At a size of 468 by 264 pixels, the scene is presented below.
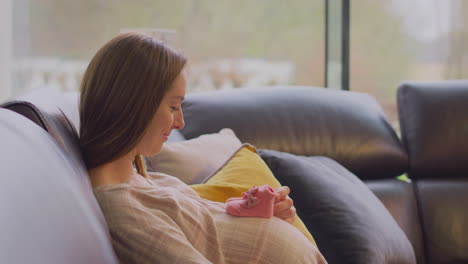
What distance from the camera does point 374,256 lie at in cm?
165

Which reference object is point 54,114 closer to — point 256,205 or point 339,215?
point 256,205

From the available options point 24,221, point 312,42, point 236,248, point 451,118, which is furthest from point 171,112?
point 312,42

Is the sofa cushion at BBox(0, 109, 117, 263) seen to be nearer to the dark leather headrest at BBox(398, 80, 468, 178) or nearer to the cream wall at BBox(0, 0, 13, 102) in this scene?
the dark leather headrest at BBox(398, 80, 468, 178)

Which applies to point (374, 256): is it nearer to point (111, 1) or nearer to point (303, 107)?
point (303, 107)

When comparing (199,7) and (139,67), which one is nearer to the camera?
(139,67)

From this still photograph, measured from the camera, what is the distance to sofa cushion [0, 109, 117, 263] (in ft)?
2.03

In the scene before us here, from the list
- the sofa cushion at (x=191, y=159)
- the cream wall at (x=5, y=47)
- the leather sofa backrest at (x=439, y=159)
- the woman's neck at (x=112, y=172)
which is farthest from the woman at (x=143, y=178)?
the cream wall at (x=5, y=47)

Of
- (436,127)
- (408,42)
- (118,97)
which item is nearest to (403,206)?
(436,127)

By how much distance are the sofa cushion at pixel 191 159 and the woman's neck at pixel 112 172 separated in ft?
1.48

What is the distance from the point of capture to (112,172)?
1.14 meters

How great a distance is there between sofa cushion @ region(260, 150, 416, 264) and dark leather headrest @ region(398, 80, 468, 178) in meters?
0.54

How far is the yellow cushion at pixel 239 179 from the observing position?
148 centimetres

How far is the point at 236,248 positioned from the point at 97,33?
3066 millimetres

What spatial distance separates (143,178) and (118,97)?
0.18 meters
